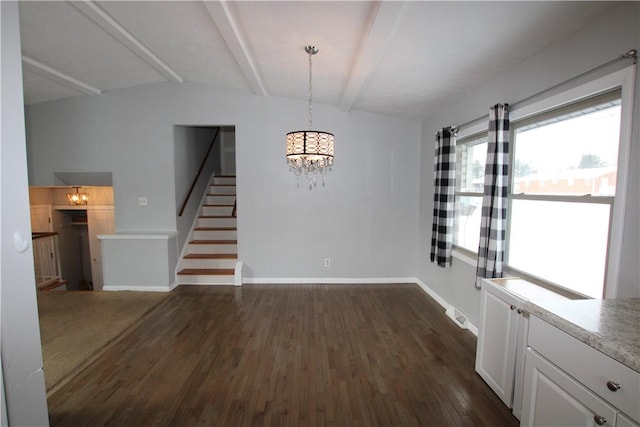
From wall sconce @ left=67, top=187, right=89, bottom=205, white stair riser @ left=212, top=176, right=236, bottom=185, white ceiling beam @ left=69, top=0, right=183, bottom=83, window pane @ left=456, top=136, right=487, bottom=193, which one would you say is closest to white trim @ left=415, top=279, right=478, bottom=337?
window pane @ left=456, top=136, right=487, bottom=193

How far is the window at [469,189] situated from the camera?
9.99 feet

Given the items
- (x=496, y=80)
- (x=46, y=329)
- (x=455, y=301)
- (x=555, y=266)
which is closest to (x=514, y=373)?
(x=555, y=266)

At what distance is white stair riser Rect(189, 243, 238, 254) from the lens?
4684 millimetres

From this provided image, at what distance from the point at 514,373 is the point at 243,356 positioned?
6.76 ft

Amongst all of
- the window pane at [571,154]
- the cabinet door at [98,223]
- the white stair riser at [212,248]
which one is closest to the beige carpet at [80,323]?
the white stair riser at [212,248]

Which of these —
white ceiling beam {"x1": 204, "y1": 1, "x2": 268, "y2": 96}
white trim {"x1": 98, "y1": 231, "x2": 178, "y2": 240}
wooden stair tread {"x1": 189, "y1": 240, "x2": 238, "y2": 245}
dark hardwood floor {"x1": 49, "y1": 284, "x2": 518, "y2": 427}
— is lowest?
dark hardwood floor {"x1": 49, "y1": 284, "x2": 518, "y2": 427}

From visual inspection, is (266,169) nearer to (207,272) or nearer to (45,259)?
(207,272)

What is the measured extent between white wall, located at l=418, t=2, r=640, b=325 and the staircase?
318cm

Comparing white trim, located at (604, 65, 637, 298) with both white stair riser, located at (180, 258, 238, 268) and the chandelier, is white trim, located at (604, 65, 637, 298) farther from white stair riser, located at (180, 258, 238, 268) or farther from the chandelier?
white stair riser, located at (180, 258, 238, 268)

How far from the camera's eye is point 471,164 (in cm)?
324

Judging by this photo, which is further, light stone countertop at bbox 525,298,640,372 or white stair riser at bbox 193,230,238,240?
white stair riser at bbox 193,230,238,240

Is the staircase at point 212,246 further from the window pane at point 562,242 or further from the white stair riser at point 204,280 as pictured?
the window pane at point 562,242

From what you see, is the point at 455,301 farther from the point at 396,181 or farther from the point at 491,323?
the point at 396,181

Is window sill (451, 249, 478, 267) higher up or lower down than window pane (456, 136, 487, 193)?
lower down
